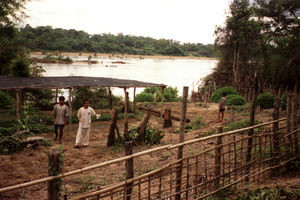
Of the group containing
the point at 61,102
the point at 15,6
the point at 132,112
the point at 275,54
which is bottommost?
the point at 132,112

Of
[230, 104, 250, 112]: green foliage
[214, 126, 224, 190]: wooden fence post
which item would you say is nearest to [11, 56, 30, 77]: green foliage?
[230, 104, 250, 112]: green foliage

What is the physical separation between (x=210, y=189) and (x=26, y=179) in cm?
412

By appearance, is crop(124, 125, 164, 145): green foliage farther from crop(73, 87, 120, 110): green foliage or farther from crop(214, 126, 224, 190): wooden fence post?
crop(73, 87, 120, 110): green foliage

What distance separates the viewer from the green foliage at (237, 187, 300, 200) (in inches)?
187

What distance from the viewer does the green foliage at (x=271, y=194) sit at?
4.74m

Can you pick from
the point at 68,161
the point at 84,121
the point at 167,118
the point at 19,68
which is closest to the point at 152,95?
the point at 167,118

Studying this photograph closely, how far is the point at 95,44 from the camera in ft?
215

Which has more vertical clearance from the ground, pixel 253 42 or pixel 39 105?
pixel 253 42

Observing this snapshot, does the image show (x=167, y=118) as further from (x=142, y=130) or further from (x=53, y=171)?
(x=53, y=171)

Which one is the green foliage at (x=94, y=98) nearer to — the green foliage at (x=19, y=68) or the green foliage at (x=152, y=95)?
the green foliage at (x=152, y=95)

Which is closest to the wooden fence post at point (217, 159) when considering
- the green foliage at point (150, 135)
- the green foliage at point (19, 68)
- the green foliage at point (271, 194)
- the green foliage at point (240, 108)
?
the green foliage at point (271, 194)

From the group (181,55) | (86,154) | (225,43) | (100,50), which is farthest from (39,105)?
(181,55)

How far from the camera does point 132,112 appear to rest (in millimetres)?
16984

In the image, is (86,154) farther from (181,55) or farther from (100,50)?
(181,55)
